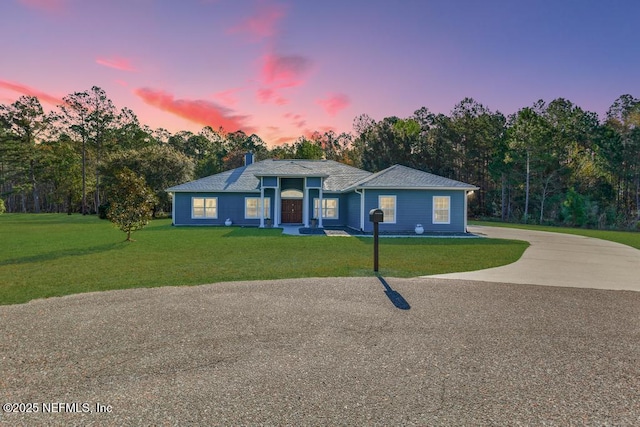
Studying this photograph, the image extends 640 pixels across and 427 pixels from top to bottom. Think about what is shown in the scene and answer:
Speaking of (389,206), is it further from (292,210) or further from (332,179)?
(292,210)

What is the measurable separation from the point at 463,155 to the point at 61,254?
42778 mm

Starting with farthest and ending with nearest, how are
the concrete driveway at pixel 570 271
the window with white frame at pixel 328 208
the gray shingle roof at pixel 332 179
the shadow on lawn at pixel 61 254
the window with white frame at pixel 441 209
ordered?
the window with white frame at pixel 328 208, the window with white frame at pixel 441 209, the gray shingle roof at pixel 332 179, the shadow on lawn at pixel 61 254, the concrete driveway at pixel 570 271

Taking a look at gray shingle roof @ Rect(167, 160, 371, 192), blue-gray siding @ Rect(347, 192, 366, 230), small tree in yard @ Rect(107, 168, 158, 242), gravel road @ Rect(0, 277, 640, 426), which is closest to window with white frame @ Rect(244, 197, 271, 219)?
gray shingle roof @ Rect(167, 160, 371, 192)

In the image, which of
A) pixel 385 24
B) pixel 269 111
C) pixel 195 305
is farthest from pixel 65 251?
pixel 385 24

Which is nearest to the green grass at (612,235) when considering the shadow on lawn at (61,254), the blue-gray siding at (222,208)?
the blue-gray siding at (222,208)

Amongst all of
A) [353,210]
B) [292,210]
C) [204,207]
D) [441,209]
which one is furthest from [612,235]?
[204,207]

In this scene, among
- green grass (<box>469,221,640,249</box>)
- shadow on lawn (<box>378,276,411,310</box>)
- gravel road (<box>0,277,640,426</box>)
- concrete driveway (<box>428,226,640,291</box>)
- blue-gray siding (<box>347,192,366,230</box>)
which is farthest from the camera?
blue-gray siding (<box>347,192,366,230</box>)

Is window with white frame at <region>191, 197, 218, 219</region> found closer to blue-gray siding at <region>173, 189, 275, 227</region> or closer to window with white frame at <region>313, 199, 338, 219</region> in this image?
blue-gray siding at <region>173, 189, 275, 227</region>

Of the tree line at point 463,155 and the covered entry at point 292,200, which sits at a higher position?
the tree line at point 463,155

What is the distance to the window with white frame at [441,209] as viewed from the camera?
18812mm

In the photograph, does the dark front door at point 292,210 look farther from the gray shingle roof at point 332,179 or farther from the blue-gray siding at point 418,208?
the blue-gray siding at point 418,208

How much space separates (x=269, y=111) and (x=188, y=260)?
1288cm

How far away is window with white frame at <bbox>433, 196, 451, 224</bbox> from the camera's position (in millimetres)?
18812

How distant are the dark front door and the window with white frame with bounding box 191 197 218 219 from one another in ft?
16.5
